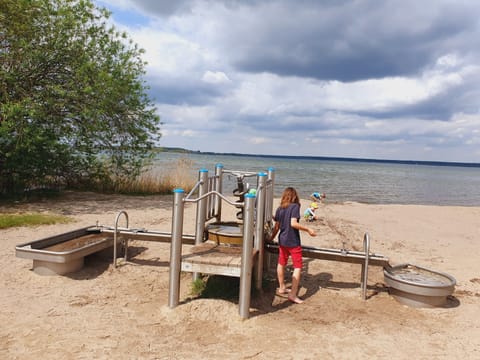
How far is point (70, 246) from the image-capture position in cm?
623

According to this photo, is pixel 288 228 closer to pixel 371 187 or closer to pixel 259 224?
pixel 259 224

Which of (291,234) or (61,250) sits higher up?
(291,234)

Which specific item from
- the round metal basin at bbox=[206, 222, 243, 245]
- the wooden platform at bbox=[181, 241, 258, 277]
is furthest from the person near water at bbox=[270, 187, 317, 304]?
the round metal basin at bbox=[206, 222, 243, 245]

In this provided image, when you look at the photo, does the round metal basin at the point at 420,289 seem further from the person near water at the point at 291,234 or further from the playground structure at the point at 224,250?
the person near water at the point at 291,234

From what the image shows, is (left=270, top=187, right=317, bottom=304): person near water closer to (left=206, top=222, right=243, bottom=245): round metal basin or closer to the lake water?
(left=206, top=222, right=243, bottom=245): round metal basin

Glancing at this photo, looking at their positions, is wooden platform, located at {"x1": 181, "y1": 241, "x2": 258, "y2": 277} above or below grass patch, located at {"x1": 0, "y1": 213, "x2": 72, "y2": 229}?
above

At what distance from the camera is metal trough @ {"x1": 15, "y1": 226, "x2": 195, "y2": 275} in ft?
18.3

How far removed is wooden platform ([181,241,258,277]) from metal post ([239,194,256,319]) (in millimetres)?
105

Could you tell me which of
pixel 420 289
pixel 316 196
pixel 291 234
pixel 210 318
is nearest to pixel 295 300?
pixel 291 234

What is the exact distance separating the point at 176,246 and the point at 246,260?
0.85 metres

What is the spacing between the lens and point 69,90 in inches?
452

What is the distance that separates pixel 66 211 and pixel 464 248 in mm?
10316

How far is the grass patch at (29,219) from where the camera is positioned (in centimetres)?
851

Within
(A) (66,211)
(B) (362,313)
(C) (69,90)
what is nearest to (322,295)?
(B) (362,313)
